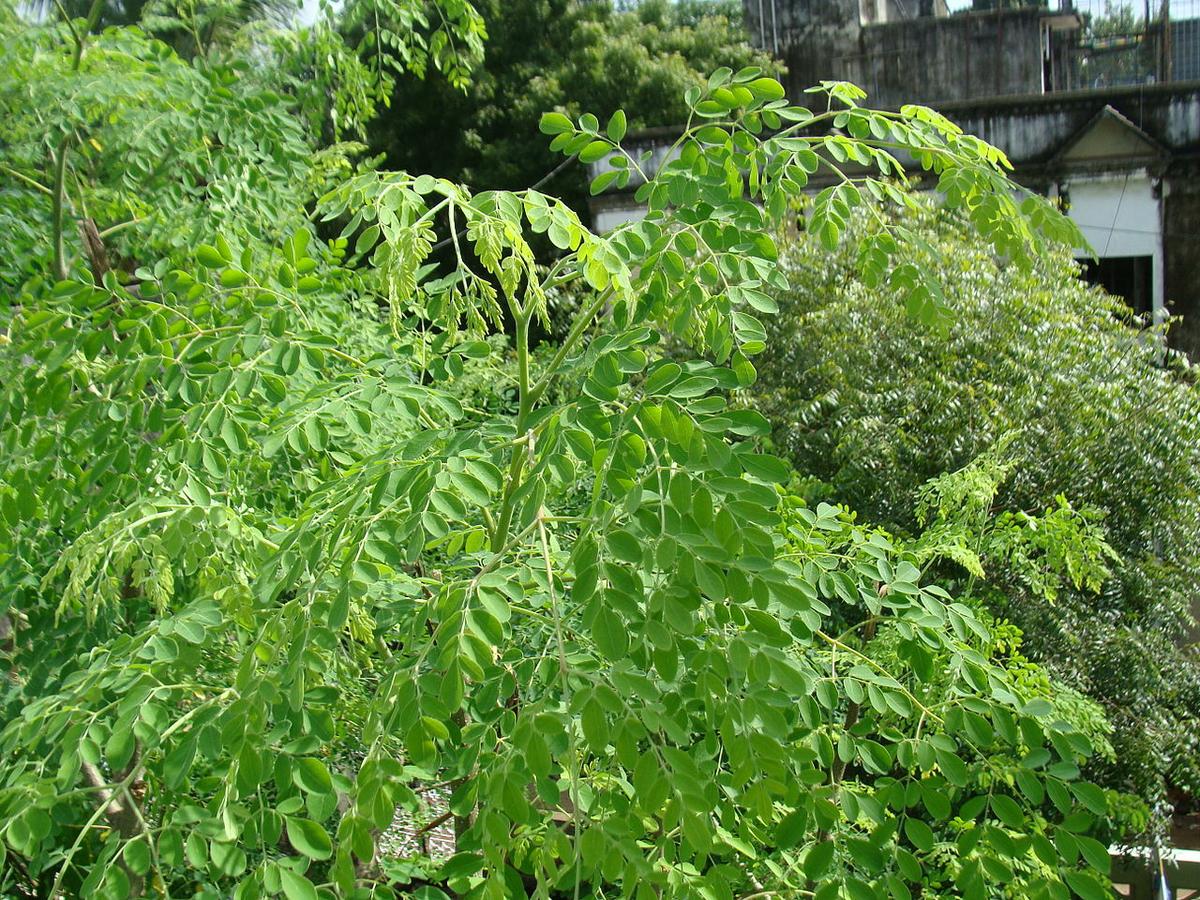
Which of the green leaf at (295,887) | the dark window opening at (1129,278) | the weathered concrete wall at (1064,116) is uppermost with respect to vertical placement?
the weathered concrete wall at (1064,116)

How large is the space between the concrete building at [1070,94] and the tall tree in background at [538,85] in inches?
45.5

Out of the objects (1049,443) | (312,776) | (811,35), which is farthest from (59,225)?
(811,35)

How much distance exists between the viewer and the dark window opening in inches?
415

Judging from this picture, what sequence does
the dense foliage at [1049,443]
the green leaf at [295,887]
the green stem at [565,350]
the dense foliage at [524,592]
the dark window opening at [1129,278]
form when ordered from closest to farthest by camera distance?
the dense foliage at [524,592] < the green leaf at [295,887] < the green stem at [565,350] < the dense foliage at [1049,443] < the dark window opening at [1129,278]

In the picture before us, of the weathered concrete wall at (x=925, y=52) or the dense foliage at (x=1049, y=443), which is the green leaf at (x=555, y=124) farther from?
the weathered concrete wall at (x=925, y=52)

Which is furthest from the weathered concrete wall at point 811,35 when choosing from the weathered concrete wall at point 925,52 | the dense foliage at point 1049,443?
the dense foliage at point 1049,443

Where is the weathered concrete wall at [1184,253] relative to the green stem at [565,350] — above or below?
Answer: below

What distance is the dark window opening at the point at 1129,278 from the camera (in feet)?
34.6

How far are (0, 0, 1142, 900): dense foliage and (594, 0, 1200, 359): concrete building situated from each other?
19.8 ft

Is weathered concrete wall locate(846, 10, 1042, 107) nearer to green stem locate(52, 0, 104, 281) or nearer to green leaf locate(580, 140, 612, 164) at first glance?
green stem locate(52, 0, 104, 281)

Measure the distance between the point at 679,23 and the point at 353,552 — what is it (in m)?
15.3

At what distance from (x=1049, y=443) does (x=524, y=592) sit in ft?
15.4

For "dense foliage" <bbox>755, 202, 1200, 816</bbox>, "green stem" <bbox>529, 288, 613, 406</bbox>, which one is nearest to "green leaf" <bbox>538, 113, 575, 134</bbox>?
"green stem" <bbox>529, 288, 613, 406</bbox>

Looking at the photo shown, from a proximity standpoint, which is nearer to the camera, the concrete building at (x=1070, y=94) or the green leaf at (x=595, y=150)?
the green leaf at (x=595, y=150)
